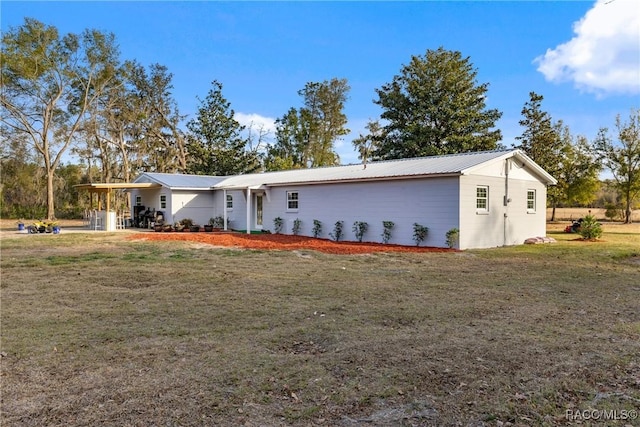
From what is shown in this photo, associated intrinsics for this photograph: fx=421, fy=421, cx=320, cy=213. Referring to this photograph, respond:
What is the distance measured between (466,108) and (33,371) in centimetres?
3329

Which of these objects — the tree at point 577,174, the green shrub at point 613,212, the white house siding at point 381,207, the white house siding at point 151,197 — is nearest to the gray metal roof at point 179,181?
the white house siding at point 151,197

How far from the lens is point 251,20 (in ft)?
55.4

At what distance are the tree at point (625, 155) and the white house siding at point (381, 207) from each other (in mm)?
25810

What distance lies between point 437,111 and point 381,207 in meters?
18.7

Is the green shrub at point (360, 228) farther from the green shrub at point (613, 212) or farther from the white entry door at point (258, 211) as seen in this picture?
the green shrub at point (613, 212)

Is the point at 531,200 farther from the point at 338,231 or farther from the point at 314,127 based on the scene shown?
the point at 314,127

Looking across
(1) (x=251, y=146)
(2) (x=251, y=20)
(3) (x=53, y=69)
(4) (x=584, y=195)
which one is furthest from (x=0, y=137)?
(4) (x=584, y=195)

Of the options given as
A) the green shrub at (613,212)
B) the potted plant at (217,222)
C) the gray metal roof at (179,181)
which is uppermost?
the gray metal roof at (179,181)

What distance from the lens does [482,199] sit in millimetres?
15133

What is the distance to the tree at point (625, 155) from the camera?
31844 mm

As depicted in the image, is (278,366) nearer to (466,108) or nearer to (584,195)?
(466,108)

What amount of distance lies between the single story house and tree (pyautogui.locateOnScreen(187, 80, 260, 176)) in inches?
821

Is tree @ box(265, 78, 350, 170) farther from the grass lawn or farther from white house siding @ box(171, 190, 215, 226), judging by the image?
the grass lawn

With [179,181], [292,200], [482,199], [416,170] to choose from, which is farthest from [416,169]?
[179,181]
